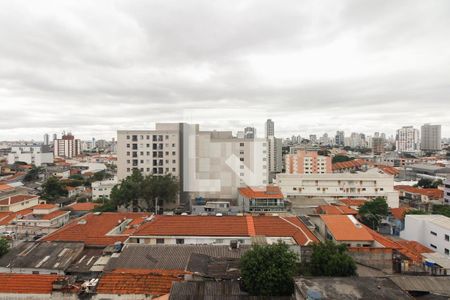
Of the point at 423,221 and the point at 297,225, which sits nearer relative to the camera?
the point at 297,225

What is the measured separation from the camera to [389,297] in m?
5.69

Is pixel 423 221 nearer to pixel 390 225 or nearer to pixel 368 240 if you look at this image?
pixel 390 225

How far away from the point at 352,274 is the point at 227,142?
13.4m

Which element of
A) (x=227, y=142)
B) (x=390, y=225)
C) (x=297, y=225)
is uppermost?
(x=227, y=142)

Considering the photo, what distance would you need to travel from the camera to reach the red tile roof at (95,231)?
10.5 meters

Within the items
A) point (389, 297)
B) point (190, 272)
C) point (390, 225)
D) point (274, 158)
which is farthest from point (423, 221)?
point (274, 158)

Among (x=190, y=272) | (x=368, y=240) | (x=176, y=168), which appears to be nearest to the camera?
(x=190, y=272)

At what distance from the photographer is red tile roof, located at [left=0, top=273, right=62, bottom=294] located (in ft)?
24.2

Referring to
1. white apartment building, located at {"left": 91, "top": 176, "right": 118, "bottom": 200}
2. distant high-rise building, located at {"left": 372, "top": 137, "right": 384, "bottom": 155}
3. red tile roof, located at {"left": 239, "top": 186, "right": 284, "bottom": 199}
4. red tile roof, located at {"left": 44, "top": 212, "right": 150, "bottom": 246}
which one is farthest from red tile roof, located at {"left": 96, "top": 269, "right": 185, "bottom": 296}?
distant high-rise building, located at {"left": 372, "top": 137, "right": 384, "bottom": 155}

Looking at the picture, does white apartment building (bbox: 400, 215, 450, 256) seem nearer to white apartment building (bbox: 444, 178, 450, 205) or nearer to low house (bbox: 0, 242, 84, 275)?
white apartment building (bbox: 444, 178, 450, 205)

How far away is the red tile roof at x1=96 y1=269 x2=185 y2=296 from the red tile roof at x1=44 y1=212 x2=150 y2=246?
2.91 metres

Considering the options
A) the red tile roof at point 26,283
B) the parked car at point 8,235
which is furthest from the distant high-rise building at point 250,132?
the red tile roof at point 26,283

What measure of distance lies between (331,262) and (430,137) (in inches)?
3309

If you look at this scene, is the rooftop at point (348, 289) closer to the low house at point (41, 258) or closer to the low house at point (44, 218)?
the low house at point (41, 258)
